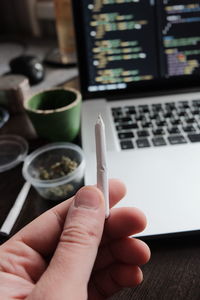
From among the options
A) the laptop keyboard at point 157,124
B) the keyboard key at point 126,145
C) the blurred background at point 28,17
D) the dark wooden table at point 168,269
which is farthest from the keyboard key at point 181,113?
the blurred background at point 28,17

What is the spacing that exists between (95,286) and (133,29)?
0.40 metres

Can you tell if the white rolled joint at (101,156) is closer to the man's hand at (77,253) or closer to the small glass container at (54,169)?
the man's hand at (77,253)

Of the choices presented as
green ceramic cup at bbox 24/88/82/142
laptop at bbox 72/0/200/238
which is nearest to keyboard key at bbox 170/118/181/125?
laptop at bbox 72/0/200/238

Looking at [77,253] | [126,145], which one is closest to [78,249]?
[77,253]

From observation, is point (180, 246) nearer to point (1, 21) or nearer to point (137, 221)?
point (137, 221)

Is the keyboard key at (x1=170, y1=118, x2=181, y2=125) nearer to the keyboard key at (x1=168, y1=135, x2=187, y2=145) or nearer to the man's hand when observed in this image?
the keyboard key at (x1=168, y1=135, x2=187, y2=145)

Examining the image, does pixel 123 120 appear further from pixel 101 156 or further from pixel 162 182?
pixel 101 156

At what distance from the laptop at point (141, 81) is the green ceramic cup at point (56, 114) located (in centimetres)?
3

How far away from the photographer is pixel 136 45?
56 centimetres

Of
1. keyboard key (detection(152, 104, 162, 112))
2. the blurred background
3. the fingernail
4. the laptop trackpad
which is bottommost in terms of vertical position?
the laptop trackpad

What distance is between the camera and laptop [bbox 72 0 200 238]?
1.53ft

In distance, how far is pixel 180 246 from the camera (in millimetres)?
358

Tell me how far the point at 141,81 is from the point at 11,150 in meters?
0.25

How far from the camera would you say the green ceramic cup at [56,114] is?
19.3 inches
